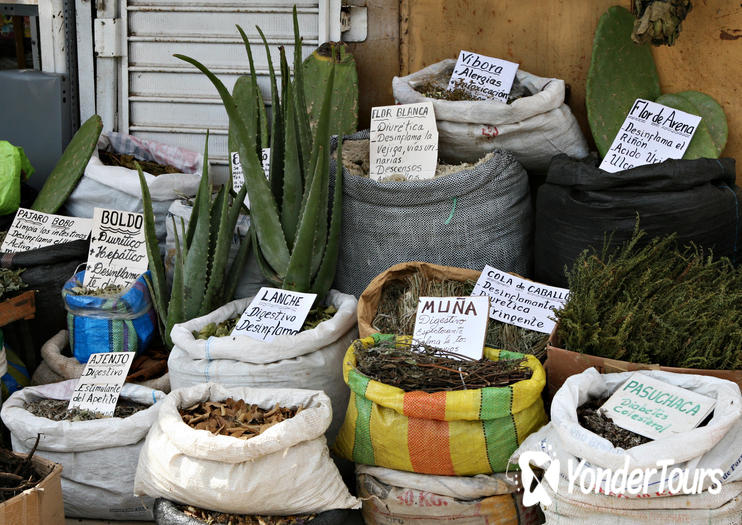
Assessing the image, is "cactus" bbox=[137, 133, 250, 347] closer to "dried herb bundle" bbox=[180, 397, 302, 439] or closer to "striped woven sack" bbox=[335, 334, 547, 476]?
"dried herb bundle" bbox=[180, 397, 302, 439]

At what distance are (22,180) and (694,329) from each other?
2.63 meters

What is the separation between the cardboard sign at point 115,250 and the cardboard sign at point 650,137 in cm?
164

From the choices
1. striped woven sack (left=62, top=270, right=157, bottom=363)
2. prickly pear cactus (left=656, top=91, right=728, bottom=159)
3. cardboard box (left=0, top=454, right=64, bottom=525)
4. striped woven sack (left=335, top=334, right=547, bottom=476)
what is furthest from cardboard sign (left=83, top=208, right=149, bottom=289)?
prickly pear cactus (left=656, top=91, right=728, bottom=159)

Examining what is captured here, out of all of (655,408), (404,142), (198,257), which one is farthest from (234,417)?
(404,142)

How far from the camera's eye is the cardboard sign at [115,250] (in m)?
2.96

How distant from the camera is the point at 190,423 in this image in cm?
210

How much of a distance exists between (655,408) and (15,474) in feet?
5.11

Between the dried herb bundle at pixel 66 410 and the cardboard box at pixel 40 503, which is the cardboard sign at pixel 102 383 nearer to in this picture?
the dried herb bundle at pixel 66 410

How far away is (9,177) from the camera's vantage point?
3.21 metres

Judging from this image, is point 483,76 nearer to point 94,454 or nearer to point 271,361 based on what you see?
point 271,361

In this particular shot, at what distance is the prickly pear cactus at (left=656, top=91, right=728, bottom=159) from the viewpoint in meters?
2.68

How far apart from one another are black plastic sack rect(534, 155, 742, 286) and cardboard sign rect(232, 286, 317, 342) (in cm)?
81

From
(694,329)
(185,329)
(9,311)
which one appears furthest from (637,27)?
(9,311)

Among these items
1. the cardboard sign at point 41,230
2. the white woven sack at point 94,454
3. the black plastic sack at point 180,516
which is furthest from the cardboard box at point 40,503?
the cardboard sign at point 41,230
